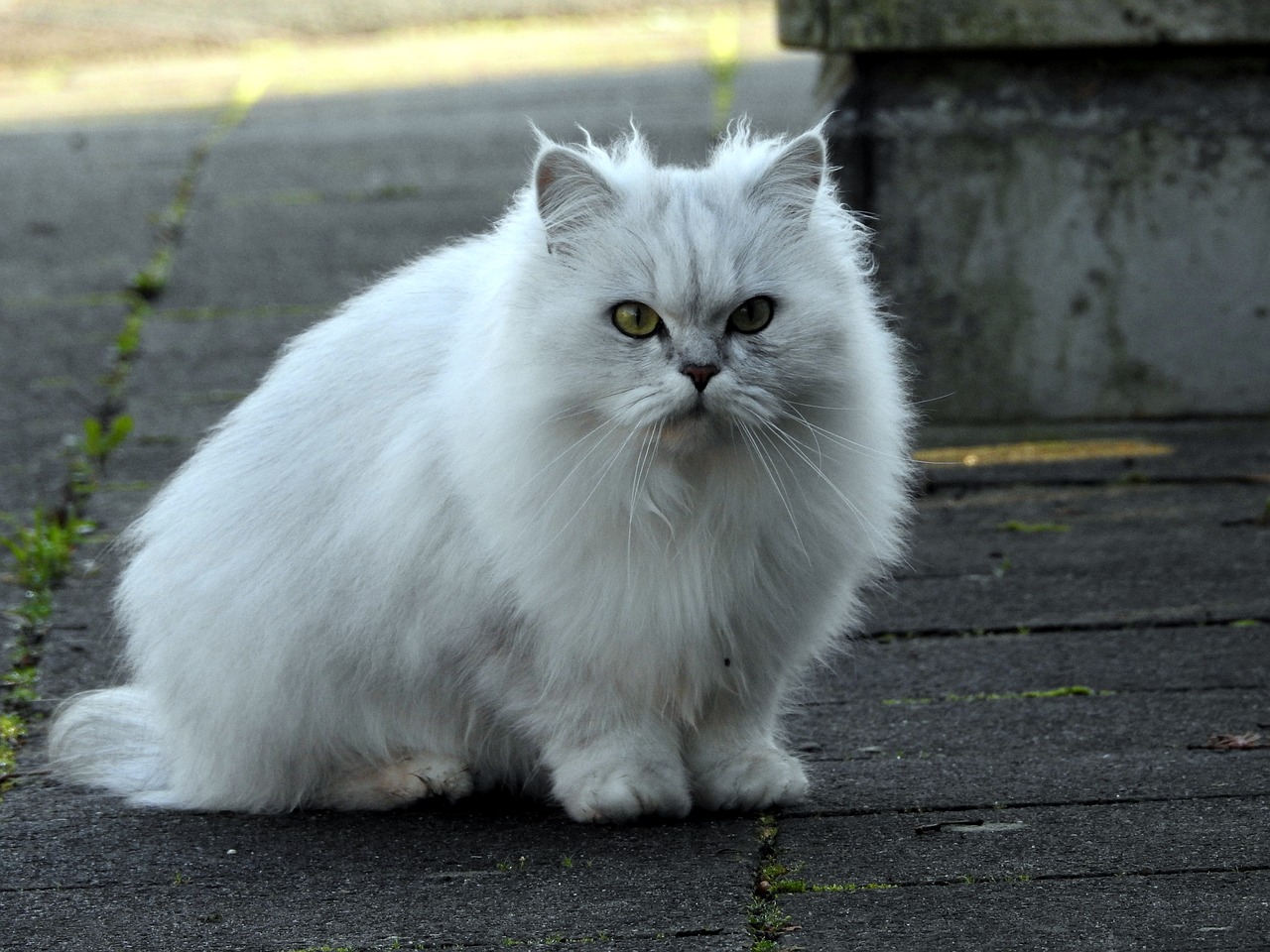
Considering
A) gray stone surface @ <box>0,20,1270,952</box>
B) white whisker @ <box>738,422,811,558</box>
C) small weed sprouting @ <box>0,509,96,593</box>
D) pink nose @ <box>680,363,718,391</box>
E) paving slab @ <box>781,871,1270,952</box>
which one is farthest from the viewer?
small weed sprouting @ <box>0,509,96,593</box>

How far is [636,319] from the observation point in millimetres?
2742

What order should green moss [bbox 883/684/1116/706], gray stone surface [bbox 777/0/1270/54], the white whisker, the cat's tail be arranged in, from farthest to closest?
gray stone surface [bbox 777/0/1270/54] → green moss [bbox 883/684/1116/706] → the cat's tail → the white whisker

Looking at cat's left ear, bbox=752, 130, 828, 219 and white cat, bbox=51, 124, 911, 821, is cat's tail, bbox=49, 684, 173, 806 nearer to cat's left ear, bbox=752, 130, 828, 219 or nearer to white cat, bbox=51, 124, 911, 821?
white cat, bbox=51, 124, 911, 821

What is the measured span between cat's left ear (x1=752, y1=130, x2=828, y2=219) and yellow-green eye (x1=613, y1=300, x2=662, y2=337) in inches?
13.2

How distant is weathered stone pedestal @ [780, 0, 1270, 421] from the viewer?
4.94 m

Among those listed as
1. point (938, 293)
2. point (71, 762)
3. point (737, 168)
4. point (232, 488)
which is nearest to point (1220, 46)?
point (938, 293)

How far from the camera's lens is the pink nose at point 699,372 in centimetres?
266

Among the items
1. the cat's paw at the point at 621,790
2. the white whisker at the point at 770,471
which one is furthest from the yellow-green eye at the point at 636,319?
the cat's paw at the point at 621,790

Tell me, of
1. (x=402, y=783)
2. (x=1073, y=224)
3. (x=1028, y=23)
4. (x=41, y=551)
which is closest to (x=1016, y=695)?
(x=402, y=783)

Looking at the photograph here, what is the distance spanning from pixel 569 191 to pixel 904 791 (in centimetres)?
127

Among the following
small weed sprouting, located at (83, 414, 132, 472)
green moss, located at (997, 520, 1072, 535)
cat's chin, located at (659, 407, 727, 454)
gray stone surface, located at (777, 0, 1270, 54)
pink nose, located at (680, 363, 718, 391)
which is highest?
gray stone surface, located at (777, 0, 1270, 54)

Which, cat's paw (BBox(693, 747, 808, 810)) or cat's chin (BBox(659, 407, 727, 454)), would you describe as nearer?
cat's chin (BBox(659, 407, 727, 454))

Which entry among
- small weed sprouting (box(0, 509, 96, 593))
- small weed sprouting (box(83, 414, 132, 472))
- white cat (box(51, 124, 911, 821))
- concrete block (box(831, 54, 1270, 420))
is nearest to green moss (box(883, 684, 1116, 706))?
white cat (box(51, 124, 911, 821))

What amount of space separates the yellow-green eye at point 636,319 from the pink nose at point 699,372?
111mm
